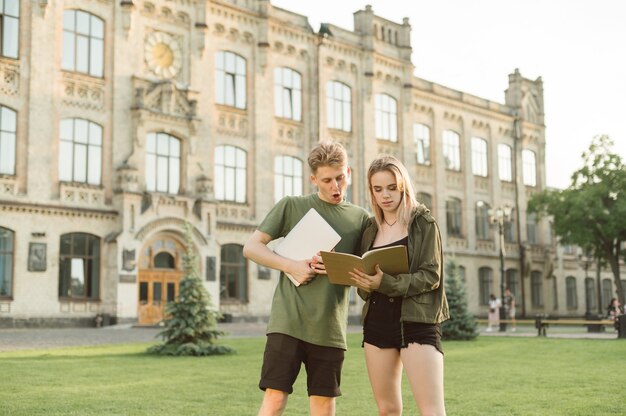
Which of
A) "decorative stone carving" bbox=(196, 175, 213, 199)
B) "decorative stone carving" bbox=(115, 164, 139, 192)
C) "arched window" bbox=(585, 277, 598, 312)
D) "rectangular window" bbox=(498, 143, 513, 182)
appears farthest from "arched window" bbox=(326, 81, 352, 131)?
"arched window" bbox=(585, 277, 598, 312)

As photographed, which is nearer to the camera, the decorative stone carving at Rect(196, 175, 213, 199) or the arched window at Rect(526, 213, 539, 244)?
the decorative stone carving at Rect(196, 175, 213, 199)

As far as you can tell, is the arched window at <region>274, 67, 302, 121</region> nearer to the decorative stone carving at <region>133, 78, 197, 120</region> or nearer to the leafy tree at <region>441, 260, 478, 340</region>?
the decorative stone carving at <region>133, 78, 197, 120</region>

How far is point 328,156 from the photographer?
509cm

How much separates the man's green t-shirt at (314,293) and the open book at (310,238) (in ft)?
0.41

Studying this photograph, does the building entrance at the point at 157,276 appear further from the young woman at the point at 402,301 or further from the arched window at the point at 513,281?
the young woman at the point at 402,301

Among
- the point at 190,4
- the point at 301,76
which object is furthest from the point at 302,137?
the point at 190,4

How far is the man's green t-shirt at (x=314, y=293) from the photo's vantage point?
16.7 ft

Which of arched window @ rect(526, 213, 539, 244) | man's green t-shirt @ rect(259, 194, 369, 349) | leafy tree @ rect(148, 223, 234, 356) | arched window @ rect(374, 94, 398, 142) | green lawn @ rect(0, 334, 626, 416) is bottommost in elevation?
green lawn @ rect(0, 334, 626, 416)

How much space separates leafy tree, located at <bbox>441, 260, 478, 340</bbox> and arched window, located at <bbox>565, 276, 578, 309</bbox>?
31.7 m

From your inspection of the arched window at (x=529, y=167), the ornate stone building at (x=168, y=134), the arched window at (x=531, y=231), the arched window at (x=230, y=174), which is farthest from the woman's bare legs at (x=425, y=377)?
the arched window at (x=529, y=167)

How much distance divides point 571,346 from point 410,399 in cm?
1145

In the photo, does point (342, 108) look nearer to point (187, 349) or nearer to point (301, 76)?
point (301, 76)

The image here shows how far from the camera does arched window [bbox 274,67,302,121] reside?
37250 mm

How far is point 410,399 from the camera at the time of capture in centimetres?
1004
